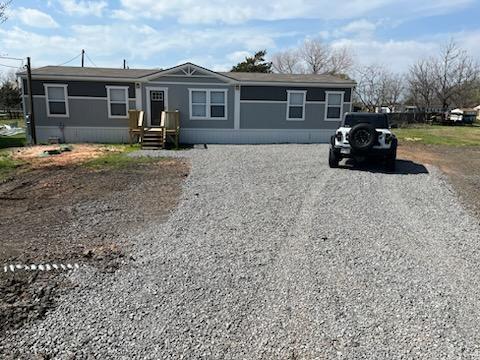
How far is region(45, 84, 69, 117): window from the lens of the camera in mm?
16731

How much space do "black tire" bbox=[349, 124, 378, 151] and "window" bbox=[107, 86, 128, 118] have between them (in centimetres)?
1093

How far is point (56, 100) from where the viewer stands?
1684 cm

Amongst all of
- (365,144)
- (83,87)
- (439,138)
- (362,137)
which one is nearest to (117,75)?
(83,87)

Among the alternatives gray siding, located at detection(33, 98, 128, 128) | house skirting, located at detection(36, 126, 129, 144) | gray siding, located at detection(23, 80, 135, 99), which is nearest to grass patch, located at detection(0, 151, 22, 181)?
house skirting, located at detection(36, 126, 129, 144)

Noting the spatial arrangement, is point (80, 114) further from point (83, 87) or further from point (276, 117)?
point (276, 117)

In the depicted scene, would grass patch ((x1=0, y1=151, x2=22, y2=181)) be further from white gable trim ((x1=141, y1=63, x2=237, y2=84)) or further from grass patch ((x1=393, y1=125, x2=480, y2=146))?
grass patch ((x1=393, y1=125, x2=480, y2=146))

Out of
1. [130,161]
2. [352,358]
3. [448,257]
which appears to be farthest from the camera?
[130,161]

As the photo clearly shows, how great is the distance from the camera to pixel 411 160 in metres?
13.4

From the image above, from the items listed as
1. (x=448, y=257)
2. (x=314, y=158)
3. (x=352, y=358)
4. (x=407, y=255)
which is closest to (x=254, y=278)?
(x=352, y=358)

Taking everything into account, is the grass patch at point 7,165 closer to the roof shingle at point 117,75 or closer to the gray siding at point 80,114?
the gray siding at point 80,114

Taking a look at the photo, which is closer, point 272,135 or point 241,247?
point 241,247

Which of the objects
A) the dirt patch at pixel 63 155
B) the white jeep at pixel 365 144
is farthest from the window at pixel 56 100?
the white jeep at pixel 365 144

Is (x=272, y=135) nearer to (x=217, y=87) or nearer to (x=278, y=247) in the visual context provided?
(x=217, y=87)

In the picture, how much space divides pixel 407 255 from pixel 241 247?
7.33ft
